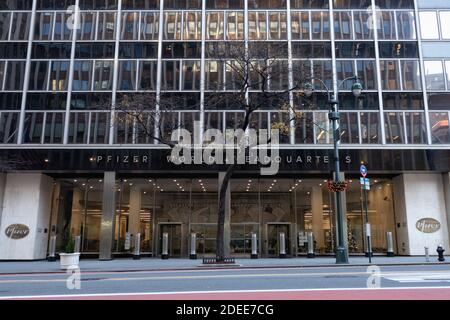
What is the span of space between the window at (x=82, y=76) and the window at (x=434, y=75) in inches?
916

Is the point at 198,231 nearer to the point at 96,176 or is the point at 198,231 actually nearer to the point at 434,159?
the point at 96,176

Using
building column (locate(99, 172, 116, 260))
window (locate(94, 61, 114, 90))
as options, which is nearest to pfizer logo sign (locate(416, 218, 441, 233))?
building column (locate(99, 172, 116, 260))

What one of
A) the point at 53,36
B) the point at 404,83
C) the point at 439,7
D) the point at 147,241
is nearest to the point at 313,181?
the point at 404,83

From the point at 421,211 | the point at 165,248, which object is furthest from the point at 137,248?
the point at 421,211

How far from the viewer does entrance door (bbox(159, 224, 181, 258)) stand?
30.1m

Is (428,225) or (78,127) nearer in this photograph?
(428,225)

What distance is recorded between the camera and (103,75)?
98.3 ft

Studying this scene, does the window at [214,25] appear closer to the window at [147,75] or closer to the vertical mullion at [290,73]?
the window at [147,75]

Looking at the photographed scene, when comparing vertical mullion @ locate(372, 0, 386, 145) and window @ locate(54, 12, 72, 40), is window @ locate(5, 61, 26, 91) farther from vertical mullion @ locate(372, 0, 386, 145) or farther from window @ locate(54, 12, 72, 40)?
vertical mullion @ locate(372, 0, 386, 145)

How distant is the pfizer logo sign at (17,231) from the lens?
28.5 m

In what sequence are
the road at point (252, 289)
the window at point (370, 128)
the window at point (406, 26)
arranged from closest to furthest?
the road at point (252, 289) < the window at point (370, 128) < the window at point (406, 26)

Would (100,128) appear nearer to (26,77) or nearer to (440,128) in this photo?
(26,77)

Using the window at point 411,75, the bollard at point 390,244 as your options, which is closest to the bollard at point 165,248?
the bollard at point 390,244

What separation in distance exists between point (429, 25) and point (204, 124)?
56.8 ft
